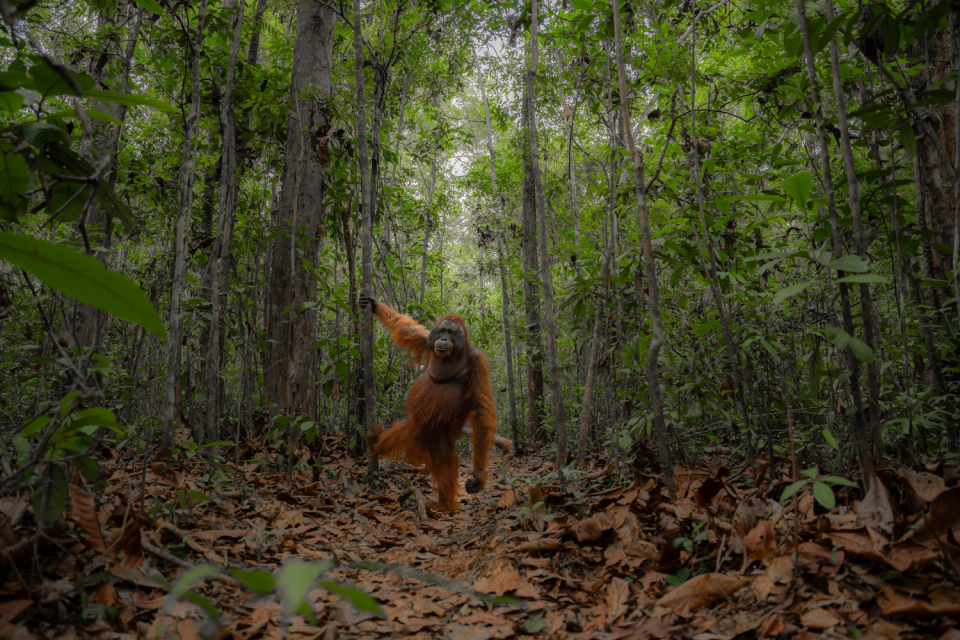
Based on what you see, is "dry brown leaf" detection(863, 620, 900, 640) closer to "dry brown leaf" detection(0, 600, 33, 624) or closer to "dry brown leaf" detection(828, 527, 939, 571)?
"dry brown leaf" detection(828, 527, 939, 571)

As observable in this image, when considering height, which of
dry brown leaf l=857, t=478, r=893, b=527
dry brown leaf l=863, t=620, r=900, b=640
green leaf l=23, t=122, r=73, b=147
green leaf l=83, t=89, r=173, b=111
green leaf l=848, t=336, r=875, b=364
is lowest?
dry brown leaf l=863, t=620, r=900, b=640

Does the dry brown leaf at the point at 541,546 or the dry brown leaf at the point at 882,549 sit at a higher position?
the dry brown leaf at the point at 882,549

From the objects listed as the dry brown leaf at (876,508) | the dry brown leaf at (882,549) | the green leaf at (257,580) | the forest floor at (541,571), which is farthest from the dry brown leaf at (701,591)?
the green leaf at (257,580)

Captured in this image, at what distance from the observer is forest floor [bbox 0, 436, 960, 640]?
5.52 feet

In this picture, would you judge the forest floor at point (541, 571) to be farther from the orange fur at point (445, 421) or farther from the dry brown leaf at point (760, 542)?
the orange fur at point (445, 421)

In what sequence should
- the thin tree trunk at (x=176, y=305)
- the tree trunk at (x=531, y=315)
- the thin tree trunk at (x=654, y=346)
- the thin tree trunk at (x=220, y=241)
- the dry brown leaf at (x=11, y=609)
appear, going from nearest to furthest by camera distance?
the dry brown leaf at (x=11, y=609)
the thin tree trunk at (x=654, y=346)
the thin tree trunk at (x=176, y=305)
the thin tree trunk at (x=220, y=241)
the tree trunk at (x=531, y=315)

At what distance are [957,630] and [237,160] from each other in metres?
6.41

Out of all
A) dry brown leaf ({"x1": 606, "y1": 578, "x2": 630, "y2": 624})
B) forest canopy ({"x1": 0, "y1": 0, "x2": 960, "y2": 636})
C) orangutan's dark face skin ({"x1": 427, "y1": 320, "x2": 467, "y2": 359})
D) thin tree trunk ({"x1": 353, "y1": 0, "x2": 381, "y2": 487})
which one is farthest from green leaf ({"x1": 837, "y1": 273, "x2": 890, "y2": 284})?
orangutan's dark face skin ({"x1": 427, "y1": 320, "x2": 467, "y2": 359})

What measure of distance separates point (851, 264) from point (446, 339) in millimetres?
3559

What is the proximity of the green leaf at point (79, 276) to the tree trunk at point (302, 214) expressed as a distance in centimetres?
399

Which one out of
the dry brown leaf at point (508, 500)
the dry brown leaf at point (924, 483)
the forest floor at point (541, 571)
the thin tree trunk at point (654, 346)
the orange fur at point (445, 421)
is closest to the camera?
the forest floor at point (541, 571)

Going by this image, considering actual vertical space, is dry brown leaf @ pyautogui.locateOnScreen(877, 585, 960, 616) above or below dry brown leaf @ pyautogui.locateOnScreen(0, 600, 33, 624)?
below

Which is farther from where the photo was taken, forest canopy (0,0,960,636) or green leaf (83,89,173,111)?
forest canopy (0,0,960,636)

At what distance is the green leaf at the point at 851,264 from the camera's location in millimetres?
1884
